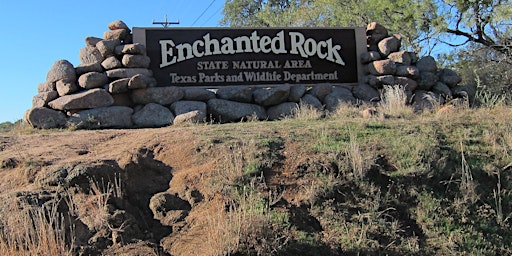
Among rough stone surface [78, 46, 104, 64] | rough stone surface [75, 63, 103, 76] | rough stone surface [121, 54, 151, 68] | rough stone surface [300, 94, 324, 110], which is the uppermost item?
rough stone surface [78, 46, 104, 64]

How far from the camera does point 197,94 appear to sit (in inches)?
537

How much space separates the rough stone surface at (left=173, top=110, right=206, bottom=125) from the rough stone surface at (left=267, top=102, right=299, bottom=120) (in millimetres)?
2188

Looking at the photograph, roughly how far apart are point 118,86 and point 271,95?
4047 mm

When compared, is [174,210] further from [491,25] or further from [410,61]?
[491,25]

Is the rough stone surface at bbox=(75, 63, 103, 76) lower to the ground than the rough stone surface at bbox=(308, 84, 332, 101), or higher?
higher

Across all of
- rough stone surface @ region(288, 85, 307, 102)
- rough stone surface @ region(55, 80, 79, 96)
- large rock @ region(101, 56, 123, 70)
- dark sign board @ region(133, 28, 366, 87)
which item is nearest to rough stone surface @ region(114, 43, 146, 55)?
large rock @ region(101, 56, 123, 70)

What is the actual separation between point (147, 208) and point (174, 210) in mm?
354

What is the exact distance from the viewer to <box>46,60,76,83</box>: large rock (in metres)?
13.2

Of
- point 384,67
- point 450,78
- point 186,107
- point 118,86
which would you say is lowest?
point 186,107

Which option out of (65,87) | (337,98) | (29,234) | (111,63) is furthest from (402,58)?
(29,234)

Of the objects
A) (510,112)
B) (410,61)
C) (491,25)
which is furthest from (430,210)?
(491,25)

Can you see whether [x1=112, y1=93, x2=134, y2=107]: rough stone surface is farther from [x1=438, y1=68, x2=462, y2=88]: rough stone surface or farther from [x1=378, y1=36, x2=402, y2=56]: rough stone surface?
[x1=438, y1=68, x2=462, y2=88]: rough stone surface

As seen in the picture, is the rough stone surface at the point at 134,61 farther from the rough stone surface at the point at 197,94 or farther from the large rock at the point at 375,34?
the large rock at the point at 375,34

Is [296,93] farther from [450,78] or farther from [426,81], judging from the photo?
[450,78]
